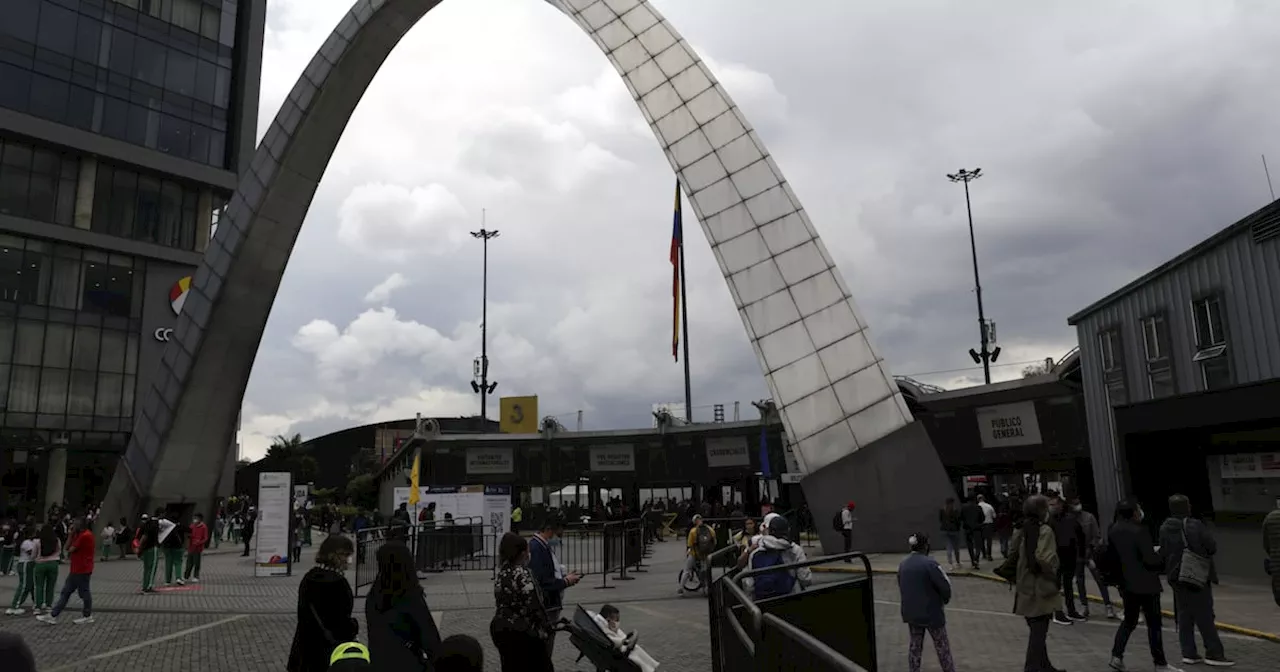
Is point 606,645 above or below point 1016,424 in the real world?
below

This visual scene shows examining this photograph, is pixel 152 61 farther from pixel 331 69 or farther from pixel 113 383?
pixel 331 69

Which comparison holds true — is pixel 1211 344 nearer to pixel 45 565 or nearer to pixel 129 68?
pixel 45 565

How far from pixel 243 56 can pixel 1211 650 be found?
192ft

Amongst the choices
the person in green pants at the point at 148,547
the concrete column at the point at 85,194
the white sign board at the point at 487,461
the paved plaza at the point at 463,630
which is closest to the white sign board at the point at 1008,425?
the paved plaza at the point at 463,630

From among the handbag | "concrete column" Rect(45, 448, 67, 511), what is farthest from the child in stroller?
"concrete column" Rect(45, 448, 67, 511)

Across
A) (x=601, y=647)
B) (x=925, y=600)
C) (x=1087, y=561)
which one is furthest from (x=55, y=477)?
(x=925, y=600)

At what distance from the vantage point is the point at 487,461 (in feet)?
164

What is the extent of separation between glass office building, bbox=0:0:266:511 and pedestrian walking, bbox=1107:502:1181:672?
4948 centimetres

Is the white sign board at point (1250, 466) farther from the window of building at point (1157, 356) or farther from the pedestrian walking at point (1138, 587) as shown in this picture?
the pedestrian walking at point (1138, 587)

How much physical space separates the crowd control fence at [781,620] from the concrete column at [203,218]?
2027 inches

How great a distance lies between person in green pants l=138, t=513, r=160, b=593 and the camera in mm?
15969

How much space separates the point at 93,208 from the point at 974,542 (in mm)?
48277

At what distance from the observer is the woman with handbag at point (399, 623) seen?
4.73m

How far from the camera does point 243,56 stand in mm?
52469
